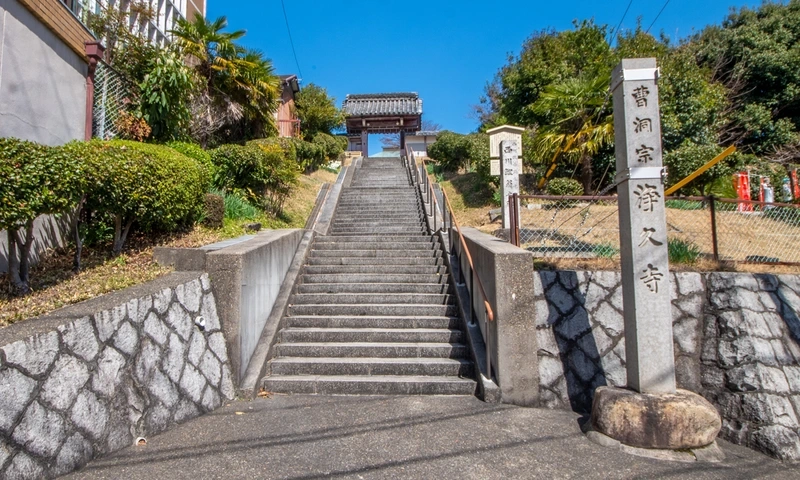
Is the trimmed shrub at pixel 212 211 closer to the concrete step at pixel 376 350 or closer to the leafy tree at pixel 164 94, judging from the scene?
the leafy tree at pixel 164 94

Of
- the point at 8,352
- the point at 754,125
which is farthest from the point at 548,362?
the point at 754,125

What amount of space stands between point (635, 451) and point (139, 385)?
149 inches

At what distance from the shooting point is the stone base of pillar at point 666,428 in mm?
3199

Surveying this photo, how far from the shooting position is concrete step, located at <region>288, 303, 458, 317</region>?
5680 millimetres

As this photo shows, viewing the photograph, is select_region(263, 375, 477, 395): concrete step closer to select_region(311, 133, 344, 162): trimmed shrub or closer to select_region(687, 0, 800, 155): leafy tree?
select_region(311, 133, 344, 162): trimmed shrub

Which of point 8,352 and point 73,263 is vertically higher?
point 73,263

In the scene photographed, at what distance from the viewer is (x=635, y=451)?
10.5 feet

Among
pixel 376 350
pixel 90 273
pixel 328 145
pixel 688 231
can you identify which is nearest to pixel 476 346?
pixel 376 350

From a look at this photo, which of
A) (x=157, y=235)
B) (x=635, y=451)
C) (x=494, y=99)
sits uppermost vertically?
(x=494, y=99)

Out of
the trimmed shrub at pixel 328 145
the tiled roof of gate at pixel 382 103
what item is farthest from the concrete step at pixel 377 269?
the tiled roof of gate at pixel 382 103

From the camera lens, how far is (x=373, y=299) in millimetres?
5961

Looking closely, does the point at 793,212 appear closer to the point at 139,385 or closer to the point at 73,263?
the point at 139,385

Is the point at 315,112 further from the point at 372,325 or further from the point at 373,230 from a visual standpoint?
the point at 372,325

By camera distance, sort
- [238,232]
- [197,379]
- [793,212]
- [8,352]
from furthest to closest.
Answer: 1. [793,212]
2. [238,232]
3. [197,379]
4. [8,352]
